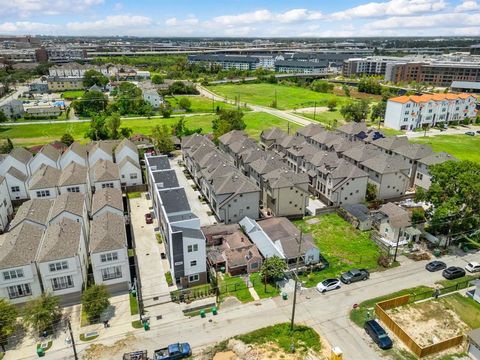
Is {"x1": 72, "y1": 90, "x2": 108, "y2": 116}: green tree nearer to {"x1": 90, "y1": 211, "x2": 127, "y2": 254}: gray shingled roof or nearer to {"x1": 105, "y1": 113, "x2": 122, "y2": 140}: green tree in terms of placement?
{"x1": 105, "y1": 113, "x2": 122, "y2": 140}: green tree

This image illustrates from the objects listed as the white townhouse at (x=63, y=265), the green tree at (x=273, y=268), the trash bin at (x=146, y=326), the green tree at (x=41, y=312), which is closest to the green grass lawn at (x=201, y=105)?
the white townhouse at (x=63, y=265)

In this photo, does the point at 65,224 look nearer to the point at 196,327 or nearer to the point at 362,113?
the point at 196,327

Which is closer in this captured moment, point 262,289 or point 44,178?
point 262,289

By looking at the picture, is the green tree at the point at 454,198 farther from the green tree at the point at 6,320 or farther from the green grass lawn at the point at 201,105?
the green grass lawn at the point at 201,105

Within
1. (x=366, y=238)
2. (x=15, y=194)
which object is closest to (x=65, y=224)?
(x=15, y=194)

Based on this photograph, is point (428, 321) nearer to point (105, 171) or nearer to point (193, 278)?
point (193, 278)

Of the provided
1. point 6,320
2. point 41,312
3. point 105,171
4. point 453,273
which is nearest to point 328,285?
point 453,273

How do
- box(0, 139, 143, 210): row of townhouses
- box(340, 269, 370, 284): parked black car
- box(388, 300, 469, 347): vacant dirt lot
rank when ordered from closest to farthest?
box(388, 300, 469, 347): vacant dirt lot, box(340, 269, 370, 284): parked black car, box(0, 139, 143, 210): row of townhouses

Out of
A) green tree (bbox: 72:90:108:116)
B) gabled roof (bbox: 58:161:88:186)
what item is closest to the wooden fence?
gabled roof (bbox: 58:161:88:186)
